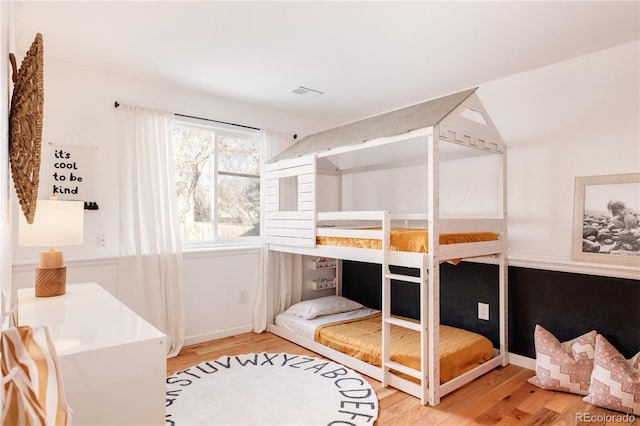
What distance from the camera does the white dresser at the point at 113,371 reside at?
117 cm

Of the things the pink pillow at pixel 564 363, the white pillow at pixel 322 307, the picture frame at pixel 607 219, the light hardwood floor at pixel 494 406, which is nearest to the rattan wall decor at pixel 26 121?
the light hardwood floor at pixel 494 406

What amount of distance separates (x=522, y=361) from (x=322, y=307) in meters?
1.74

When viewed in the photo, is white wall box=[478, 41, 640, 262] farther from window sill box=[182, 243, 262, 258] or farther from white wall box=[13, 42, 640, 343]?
window sill box=[182, 243, 262, 258]

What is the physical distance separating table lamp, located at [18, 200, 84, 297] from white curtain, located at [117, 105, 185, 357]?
0.93 m

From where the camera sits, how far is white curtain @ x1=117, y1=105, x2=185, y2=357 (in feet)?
9.89

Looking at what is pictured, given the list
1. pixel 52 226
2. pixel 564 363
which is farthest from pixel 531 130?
pixel 52 226

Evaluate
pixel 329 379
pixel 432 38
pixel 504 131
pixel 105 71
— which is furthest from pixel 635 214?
pixel 105 71

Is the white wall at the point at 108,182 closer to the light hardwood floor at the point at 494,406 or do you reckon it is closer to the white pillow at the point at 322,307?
the white pillow at the point at 322,307

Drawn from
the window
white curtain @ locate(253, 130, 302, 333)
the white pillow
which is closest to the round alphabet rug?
the white pillow

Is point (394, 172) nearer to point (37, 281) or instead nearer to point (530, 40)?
point (530, 40)

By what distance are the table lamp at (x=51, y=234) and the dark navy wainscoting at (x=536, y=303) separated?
2.75 meters

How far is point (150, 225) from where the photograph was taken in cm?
308

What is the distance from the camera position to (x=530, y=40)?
2.44 m

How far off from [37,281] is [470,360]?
277 cm
